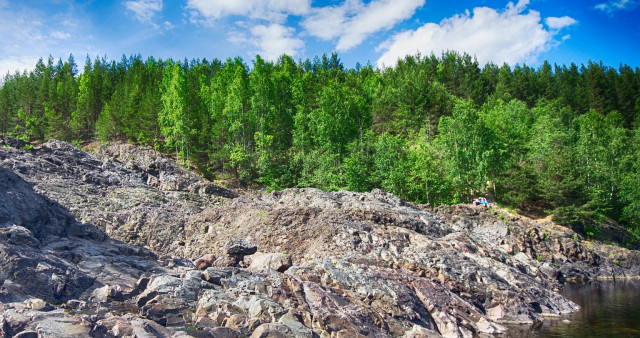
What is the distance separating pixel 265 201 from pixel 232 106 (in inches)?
1206

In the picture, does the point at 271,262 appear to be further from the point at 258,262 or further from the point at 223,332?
the point at 223,332

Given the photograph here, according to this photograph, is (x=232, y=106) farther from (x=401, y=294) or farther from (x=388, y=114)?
(x=401, y=294)

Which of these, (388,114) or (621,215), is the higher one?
(388,114)

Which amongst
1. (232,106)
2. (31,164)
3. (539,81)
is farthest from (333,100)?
(539,81)

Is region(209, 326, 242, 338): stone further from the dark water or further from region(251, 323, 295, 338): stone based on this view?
the dark water

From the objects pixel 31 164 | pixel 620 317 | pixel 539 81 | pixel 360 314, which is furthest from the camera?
pixel 539 81

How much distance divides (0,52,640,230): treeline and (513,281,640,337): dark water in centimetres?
2238

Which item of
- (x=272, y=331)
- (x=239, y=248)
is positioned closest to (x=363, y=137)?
(x=239, y=248)

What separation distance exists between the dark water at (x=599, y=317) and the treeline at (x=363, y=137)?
22378 mm

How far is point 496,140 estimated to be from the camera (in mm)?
64562

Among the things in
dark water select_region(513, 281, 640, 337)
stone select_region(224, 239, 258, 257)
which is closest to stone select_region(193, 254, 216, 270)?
stone select_region(224, 239, 258, 257)

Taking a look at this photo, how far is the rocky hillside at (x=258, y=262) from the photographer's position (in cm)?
1967

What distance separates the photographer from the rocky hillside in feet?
64.5

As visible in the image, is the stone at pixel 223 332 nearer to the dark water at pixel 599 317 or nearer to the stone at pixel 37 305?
the stone at pixel 37 305
